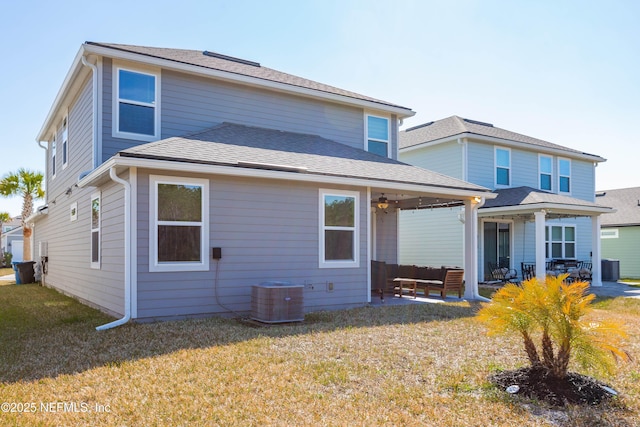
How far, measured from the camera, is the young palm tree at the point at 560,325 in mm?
4445

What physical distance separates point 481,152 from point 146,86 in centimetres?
1209

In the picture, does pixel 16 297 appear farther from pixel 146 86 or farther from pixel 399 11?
pixel 399 11

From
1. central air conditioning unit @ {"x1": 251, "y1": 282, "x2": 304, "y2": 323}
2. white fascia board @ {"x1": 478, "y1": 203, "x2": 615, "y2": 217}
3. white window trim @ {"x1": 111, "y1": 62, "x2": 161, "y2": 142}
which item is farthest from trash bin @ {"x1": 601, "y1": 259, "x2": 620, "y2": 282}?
white window trim @ {"x1": 111, "y1": 62, "x2": 161, "y2": 142}

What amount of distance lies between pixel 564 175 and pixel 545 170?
4.76 feet

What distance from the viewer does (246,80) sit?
A: 38.2ft

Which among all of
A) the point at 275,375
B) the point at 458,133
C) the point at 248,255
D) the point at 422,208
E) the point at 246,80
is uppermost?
the point at 246,80

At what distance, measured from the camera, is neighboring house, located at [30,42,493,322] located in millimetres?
8367

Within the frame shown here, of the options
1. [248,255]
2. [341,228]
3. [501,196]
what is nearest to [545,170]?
[501,196]

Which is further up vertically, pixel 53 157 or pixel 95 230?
pixel 53 157

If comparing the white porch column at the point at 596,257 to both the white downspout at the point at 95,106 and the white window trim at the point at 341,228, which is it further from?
the white downspout at the point at 95,106

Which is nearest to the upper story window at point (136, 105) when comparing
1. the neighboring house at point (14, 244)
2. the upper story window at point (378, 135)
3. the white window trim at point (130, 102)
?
the white window trim at point (130, 102)

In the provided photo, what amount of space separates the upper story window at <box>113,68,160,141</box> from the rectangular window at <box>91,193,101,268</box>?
149 centimetres

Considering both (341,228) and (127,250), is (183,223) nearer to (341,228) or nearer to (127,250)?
(127,250)

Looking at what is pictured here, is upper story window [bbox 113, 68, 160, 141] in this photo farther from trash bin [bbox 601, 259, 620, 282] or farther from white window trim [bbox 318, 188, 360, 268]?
trash bin [bbox 601, 259, 620, 282]
